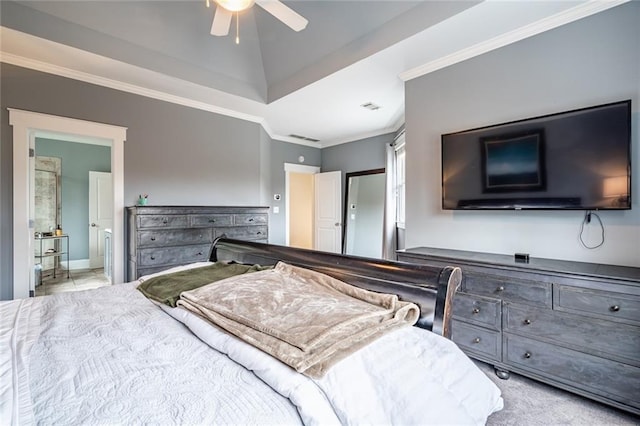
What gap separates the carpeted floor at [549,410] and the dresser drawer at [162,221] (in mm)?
3378

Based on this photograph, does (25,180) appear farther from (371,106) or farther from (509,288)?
(509,288)

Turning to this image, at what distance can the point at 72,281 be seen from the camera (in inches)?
193

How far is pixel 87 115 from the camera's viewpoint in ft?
10.8

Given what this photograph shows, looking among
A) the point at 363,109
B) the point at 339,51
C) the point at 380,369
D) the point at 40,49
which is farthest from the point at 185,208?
the point at 380,369

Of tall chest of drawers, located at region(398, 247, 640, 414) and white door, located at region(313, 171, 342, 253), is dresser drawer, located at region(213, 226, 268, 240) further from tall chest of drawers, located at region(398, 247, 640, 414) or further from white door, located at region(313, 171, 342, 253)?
tall chest of drawers, located at region(398, 247, 640, 414)

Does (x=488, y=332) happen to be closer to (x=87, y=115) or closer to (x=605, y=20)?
(x=605, y=20)

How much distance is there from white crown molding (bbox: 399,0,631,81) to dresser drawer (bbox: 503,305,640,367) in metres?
2.15

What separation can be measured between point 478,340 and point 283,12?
2.87 meters

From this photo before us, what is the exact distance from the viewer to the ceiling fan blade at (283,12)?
2076mm

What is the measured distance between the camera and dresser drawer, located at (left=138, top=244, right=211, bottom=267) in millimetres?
3264

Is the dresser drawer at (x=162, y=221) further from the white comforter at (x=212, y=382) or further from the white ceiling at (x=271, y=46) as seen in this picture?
the white comforter at (x=212, y=382)

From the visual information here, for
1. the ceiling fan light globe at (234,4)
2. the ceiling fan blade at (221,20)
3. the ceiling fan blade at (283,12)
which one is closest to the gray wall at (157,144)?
the ceiling fan blade at (221,20)

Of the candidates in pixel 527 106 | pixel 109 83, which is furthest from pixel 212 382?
pixel 109 83

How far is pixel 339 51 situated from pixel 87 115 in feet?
9.55
